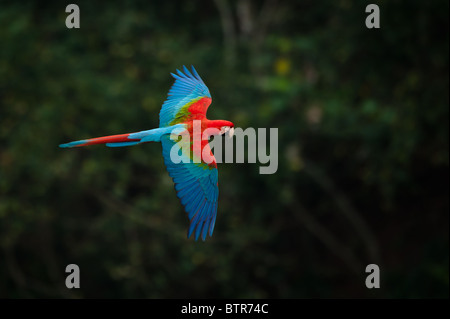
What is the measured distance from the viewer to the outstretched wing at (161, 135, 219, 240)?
3840 millimetres

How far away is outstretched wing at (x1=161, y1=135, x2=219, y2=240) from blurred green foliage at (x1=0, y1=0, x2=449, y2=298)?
3.62m

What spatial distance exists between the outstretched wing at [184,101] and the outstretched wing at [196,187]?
12.0 inches

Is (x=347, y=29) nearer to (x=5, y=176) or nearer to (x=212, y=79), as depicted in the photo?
(x=212, y=79)

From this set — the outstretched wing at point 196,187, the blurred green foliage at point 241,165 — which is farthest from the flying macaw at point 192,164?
the blurred green foliage at point 241,165

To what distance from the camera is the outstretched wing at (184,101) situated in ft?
13.6

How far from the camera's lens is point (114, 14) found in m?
8.68

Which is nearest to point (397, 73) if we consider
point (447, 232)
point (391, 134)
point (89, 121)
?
point (391, 134)

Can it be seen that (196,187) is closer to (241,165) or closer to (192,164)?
(192,164)

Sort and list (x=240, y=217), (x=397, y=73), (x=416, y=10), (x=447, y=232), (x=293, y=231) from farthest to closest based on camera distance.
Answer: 1. (x=293, y=231)
2. (x=240, y=217)
3. (x=447, y=232)
4. (x=397, y=73)
5. (x=416, y=10)

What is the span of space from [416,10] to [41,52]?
4.08m

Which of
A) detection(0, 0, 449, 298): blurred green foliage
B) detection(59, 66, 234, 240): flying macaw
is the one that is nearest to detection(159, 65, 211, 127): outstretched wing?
detection(59, 66, 234, 240): flying macaw

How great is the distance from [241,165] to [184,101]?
397cm

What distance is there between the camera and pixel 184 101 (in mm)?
4266

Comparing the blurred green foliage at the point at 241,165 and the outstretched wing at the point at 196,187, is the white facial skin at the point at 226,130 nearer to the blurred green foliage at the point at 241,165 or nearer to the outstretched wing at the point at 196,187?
the outstretched wing at the point at 196,187
